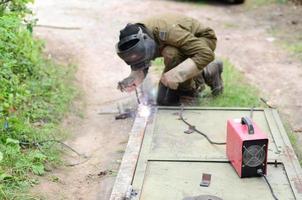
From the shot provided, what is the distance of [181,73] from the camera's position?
4969 mm

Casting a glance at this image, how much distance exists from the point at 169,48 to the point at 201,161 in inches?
52.2

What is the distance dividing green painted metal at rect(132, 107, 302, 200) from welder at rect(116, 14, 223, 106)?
362 millimetres

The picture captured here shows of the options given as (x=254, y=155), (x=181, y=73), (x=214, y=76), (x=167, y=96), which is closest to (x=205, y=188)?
(x=254, y=155)

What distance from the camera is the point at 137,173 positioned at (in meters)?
3.99

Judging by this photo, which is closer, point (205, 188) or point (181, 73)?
point (205, 188)

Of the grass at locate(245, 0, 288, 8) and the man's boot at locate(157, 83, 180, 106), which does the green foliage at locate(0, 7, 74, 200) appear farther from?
the grass at locate(245, 0, 288, 8)

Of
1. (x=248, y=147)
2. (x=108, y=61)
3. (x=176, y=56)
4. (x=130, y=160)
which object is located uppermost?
(x=176, y=56)

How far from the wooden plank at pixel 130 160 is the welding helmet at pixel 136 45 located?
1.84ft

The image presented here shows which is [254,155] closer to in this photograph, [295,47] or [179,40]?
[179,40]

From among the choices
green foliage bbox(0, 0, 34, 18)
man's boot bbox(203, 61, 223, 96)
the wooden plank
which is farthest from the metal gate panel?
green foliage bbox(0, 0, 34, 18)

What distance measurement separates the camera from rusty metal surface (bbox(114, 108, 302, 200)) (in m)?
3.73

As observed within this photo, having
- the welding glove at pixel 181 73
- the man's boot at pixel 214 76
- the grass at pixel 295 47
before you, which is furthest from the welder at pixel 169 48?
the grass at pixel 295 47

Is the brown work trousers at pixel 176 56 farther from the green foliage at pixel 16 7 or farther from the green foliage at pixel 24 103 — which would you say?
the green foliage at pixel 16 7

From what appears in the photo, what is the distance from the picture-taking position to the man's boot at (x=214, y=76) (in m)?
5.54
